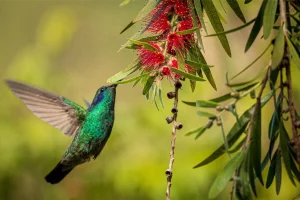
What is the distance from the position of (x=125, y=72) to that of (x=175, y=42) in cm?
10

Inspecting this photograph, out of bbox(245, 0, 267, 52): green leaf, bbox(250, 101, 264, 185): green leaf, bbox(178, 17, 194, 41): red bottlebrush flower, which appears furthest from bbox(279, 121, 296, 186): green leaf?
bbox(178, 17, 194, 41): red bottlebrush flower

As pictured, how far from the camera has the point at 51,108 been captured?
175cm

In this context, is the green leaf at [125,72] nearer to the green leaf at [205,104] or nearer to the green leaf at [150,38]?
the green leaf at [150,38]

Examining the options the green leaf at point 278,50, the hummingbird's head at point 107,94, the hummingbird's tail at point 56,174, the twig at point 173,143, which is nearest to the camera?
the green leaf at point 278,50

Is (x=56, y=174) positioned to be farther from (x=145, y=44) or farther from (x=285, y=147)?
(x=285, y=147)

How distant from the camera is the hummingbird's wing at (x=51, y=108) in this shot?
167 centimetres

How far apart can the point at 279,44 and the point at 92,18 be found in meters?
4.11

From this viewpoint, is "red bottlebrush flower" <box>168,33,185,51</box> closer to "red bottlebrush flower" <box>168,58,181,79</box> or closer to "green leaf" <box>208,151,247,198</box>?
"red bottlebrush flower" <box>168,58,181,79</box>

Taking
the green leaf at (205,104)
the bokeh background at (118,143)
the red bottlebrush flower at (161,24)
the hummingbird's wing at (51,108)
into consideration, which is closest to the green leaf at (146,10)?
the red bottlebrush flower at (161,24)

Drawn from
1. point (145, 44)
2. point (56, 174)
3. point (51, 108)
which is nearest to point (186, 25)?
point (145, 44)

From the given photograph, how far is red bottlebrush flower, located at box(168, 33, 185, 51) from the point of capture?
100 centimetres

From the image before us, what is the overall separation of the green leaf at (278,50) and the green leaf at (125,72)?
30 centimetres

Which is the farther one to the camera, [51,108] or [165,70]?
[51,108]

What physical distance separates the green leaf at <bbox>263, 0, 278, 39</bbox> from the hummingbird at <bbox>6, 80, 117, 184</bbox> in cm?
Result: 74
